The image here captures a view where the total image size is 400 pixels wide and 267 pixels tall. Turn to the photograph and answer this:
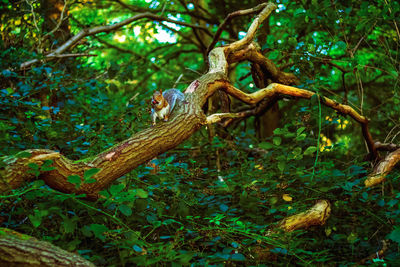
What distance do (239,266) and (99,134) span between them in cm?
218

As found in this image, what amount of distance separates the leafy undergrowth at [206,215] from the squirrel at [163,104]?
0.46 metres

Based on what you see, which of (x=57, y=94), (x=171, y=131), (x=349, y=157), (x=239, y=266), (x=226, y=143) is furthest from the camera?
(x=349, y=157)

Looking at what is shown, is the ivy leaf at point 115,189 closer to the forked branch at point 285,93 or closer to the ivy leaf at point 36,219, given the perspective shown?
the ivy leaf at point 36,219

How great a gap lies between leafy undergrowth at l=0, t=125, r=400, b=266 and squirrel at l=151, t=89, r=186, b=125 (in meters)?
0.46

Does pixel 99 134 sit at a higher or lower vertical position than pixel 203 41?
lower

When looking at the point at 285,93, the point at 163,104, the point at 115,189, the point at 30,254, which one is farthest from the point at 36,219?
the point at 285,93

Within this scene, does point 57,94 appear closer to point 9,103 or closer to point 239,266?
point 9,103

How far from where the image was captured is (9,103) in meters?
4.20

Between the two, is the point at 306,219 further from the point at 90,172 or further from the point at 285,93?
the point at 90,172

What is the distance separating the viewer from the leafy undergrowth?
2492mm

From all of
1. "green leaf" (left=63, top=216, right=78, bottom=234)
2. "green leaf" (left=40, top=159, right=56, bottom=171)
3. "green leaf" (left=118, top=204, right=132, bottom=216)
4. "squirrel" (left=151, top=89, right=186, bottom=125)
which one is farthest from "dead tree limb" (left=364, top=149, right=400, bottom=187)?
"green leaf" (left=40, top=159, right=56, bottom=171)

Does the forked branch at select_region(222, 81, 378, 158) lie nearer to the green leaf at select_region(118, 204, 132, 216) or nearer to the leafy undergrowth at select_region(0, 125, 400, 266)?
the leafy undergrowth at select_region(0, 125, 400, 266)

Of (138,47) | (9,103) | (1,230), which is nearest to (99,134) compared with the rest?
(9,103)

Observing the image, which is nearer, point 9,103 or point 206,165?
point 9,103
